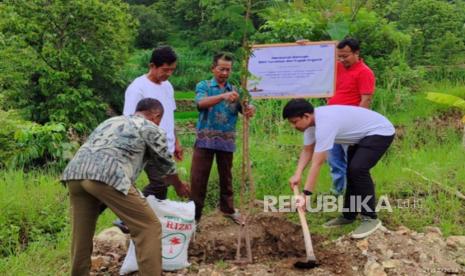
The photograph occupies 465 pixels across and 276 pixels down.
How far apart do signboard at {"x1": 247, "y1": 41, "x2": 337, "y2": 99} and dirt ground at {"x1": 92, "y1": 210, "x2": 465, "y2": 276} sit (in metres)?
1.46

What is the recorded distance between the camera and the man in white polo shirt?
12.3 feet

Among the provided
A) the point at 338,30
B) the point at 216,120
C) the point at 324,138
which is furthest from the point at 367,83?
the point at 338,30

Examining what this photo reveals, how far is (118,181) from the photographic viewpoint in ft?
9.97

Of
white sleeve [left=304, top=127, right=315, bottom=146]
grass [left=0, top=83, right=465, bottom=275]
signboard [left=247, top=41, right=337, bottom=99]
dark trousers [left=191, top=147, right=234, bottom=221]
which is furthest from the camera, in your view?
signboard [left=247, top=41, right=337, bottom=99]

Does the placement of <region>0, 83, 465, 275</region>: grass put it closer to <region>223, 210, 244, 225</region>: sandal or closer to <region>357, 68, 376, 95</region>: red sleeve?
<region>223, 210, 244, 225</region>: sandal

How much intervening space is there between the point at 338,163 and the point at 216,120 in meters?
1.27

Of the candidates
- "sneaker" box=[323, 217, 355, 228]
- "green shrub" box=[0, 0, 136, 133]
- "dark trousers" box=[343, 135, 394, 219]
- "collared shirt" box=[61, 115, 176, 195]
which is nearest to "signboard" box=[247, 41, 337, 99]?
"dark trousers" box=[343, 135, 394, 219]

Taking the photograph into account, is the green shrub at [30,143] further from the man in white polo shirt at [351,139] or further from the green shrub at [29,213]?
the man in white polo shirt at [351,139]

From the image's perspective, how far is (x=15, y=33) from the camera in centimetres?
1500

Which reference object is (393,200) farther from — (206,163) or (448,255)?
(206,163)

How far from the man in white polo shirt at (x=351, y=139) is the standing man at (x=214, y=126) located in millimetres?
593

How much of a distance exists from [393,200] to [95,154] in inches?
118

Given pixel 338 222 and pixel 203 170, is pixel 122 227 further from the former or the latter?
pixel 338 222

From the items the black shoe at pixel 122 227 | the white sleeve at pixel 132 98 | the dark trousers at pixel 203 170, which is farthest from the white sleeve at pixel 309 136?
the black shoe at pixel 122 227
